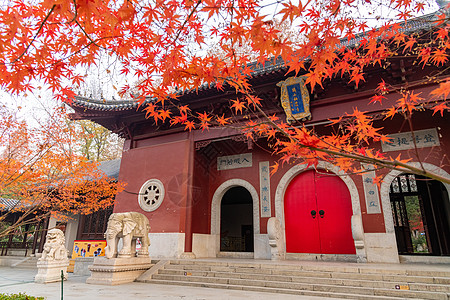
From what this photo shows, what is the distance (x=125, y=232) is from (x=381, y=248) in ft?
18.0

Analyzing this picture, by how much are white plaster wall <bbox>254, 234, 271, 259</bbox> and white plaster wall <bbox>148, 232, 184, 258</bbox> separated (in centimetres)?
193

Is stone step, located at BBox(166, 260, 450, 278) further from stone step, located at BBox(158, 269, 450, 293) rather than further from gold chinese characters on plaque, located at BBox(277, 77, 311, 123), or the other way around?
gold chinese characters on plaque, located at BBox(277, 77, 311, 123)

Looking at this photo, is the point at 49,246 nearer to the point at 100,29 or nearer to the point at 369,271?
the point at 100,29

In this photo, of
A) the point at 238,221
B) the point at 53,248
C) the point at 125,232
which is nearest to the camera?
the point at 125,232

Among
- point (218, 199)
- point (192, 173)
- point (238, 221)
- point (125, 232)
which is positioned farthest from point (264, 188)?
point (238, 221)

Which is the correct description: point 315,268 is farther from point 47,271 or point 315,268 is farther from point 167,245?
point 47,271

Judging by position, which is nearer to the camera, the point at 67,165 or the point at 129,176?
the point at 67,165

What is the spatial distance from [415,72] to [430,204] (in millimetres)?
3380

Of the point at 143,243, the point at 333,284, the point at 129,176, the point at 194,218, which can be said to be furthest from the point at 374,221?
the point at 129,176

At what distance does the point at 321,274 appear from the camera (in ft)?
15.4

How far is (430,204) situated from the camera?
23.0 ft

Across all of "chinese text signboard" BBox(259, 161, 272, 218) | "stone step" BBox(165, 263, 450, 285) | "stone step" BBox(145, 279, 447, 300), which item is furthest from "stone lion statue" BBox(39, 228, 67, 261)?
"chinese text signboard" BBox(259, 161, 272, 218)

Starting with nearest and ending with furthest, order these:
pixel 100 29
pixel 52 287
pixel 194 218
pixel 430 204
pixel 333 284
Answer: pixel 100 29 → pixel 333 284 → pixel 52 287 → pixel 430 204 → pixel 194 218

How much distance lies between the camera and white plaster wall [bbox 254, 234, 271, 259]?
7.16m
